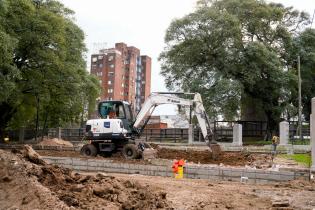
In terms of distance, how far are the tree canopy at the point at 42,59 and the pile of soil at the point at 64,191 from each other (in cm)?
1750

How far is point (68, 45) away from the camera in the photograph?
1396 inches

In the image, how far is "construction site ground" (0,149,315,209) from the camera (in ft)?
27.2

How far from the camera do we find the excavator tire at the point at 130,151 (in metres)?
18.7

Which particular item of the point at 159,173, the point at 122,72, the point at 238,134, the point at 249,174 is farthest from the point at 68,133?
the point at 122,72

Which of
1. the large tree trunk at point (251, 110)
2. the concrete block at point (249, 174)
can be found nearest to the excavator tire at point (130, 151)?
the concrete block at point (249, 174)

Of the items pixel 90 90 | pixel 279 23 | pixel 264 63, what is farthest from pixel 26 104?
pixel 279 23

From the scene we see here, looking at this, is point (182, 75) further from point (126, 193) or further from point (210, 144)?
point (126, 193)

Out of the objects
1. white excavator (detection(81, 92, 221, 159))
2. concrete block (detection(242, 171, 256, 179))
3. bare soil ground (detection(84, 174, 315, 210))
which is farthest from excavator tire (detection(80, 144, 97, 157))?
concrete block (detection(242, 171, 256, 179))

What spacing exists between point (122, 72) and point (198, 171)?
88.4 m

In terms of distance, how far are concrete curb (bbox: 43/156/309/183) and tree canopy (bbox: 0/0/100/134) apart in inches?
515

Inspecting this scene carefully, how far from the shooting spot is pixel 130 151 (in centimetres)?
1895

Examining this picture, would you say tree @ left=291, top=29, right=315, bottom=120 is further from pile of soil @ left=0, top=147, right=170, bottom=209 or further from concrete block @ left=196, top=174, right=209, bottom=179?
pile of soil @ left=0, top=147, right=170, bottom=209

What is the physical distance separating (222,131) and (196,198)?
2899 cm

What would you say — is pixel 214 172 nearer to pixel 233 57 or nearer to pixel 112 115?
pixel 112 115
